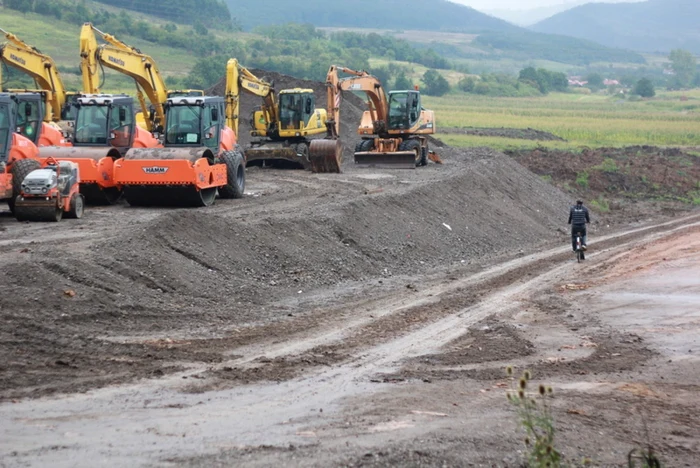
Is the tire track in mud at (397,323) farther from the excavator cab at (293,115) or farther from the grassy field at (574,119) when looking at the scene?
the grassy field at (574,119)

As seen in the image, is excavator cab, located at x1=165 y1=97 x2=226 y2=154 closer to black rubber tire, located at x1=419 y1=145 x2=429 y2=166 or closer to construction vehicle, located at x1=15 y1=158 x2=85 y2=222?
construction vehicle, located at x1=15 y1=158 x2=85 y2=222

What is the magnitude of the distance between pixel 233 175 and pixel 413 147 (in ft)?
46.1

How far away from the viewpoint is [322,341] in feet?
45.0

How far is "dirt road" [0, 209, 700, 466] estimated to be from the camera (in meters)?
8.80

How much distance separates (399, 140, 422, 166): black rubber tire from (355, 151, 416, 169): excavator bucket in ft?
1.53

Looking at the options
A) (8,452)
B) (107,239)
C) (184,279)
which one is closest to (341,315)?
(184,279)

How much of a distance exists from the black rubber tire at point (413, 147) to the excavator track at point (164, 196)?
611 inches

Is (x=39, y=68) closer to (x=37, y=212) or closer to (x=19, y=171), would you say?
(x=19, y=171)

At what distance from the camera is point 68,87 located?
69.6 metres

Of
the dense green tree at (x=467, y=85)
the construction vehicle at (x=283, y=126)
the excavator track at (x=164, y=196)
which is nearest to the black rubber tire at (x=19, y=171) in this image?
the excavator track at (x=164, y=196)

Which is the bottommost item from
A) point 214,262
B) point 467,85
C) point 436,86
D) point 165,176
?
point 214,262

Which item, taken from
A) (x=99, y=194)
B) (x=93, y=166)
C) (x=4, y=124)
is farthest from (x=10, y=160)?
(x=99, y=194)

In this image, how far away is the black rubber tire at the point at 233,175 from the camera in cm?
2589

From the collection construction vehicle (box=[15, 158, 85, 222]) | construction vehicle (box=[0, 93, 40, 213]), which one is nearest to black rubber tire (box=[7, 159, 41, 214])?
construction vehicle (box=[0, 93, 40, 213])
